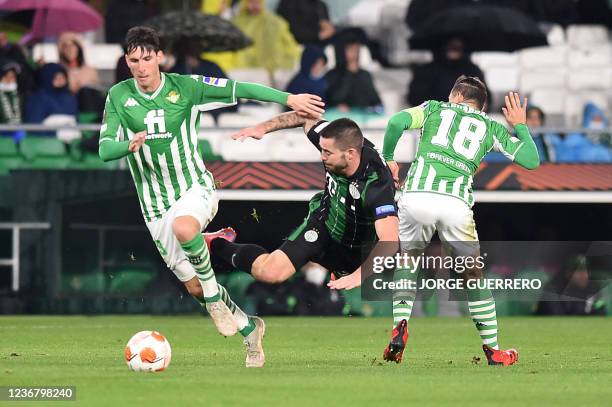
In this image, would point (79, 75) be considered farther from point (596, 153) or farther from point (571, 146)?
point (596, 153)

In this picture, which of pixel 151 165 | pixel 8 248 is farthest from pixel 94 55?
pixel 151 165

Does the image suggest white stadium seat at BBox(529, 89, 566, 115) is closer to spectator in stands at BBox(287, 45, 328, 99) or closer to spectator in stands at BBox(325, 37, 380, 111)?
spectator in stands at BBox(325, 37, 380, 111)

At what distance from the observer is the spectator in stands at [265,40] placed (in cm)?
2147

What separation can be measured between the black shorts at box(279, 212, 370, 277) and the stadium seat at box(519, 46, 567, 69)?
1218 cm

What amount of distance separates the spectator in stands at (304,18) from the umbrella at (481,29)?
1700 mm

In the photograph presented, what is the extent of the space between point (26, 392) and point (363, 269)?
3.12 metres

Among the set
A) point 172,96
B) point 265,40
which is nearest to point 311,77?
point 265,40

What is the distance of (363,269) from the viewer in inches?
420

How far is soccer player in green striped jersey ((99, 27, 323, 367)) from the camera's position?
1043cm

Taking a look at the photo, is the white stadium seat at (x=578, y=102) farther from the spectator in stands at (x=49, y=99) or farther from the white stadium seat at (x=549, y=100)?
the spectator in stands at (x=49, y=99)

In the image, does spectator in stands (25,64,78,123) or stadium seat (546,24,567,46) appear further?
stadium seat (546,24,567,46)

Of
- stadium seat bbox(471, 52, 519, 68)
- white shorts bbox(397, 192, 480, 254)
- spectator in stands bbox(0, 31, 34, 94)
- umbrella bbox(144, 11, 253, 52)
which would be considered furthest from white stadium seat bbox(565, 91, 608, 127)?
white shorts bbox(397, 192, 480, 254)

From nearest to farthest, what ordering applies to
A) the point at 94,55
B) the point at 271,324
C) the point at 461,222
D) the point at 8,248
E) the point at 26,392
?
the point at 26,392
the point at 461,222
the point at 271,324
the point at 8,248
the point at 94,55

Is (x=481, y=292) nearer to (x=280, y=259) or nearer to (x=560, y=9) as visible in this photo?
(x=280, y=259)
